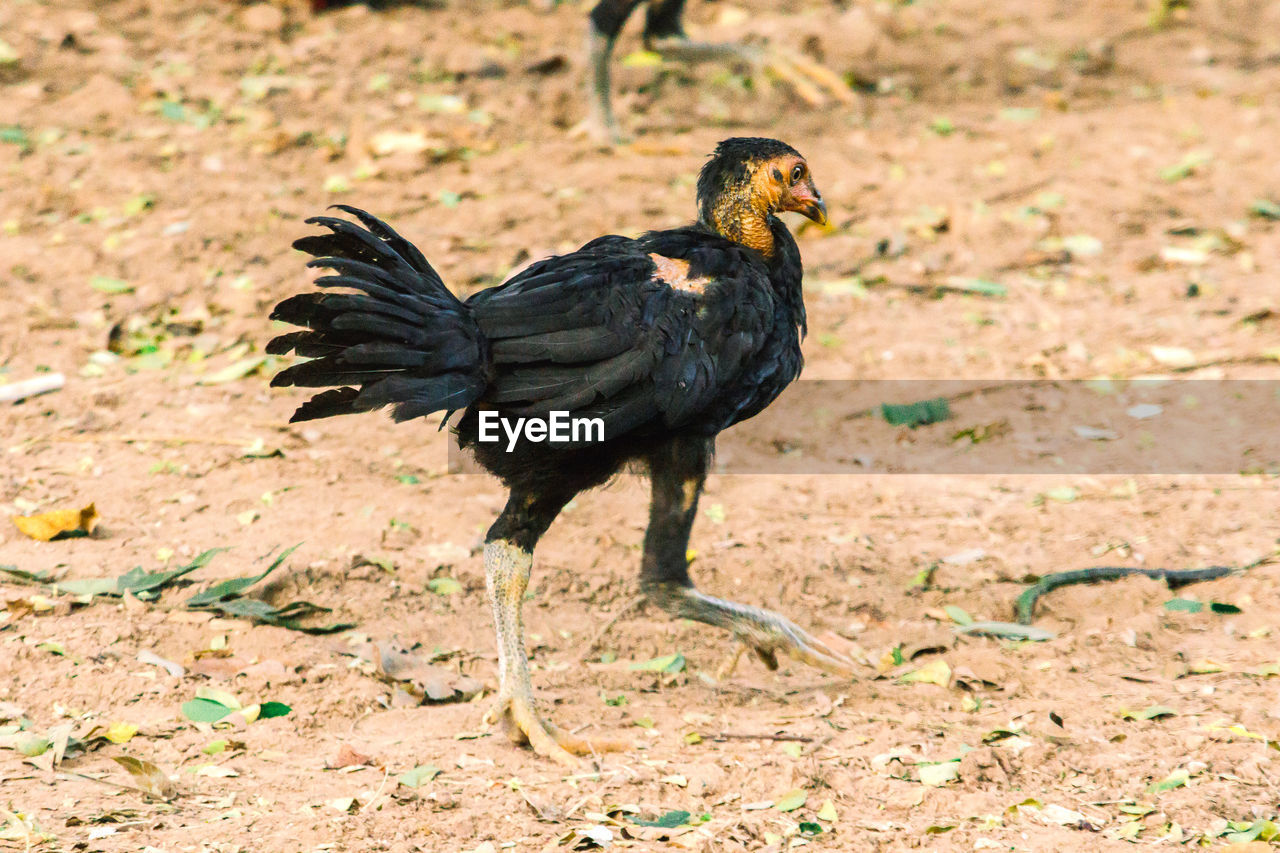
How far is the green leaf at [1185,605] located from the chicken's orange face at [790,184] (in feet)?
6.24

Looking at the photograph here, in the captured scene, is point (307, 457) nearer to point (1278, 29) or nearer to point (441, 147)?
point (441, 147)

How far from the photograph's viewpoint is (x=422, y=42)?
9.59 meters

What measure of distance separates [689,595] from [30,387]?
334 cm

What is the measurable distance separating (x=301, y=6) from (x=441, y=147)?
8.54 feet

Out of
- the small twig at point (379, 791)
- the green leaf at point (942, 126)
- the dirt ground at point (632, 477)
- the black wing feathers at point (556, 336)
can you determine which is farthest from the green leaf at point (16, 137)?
the small twig at point (379, 791)

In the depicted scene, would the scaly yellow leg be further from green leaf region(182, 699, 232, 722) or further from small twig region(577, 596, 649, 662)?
green leaf region(182, 699, 232, 722)

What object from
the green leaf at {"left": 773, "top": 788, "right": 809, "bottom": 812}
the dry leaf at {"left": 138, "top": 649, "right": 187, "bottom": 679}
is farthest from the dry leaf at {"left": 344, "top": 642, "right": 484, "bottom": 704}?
the green leaf at {"left": 773, "top": 788, "right": 809, "bottom": 812}

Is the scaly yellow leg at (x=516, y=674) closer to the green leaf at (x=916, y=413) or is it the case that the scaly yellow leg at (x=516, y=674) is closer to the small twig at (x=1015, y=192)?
the green leaf at (x=916, y=413)

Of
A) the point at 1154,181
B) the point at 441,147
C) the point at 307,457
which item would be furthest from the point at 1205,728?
the point at 441,147

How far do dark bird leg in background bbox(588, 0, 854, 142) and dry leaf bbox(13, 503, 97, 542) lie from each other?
14.4ft

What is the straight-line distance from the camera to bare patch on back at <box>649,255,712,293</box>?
389 cm

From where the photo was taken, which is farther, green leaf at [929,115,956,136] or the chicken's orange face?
green leaf at [929,115,956,136]

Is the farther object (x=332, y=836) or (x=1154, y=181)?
(x=1154, y=181)

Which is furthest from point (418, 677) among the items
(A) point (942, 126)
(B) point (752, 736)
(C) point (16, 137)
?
(A) point (942, 126)
